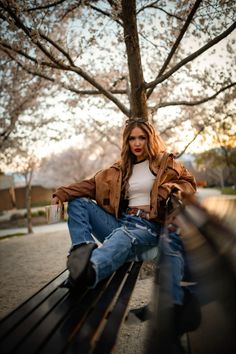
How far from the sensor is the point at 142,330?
2.73 m

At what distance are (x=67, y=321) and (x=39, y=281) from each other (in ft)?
13.2

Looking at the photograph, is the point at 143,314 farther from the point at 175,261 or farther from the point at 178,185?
the point at 178,185

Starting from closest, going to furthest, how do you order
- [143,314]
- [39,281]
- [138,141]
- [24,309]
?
1. [24,309]
2. [143,314]
3. [138,141]
4. [39,281]

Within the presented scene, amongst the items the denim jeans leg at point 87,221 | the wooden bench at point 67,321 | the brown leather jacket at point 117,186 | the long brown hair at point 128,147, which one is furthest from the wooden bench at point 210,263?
the long brown hair at point 128,147

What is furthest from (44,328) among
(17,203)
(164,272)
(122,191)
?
(17,203)

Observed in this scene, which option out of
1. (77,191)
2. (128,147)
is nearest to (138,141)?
(128,147)

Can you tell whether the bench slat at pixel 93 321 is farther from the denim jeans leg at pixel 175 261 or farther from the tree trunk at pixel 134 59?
the tree trunk at pixel 134 59

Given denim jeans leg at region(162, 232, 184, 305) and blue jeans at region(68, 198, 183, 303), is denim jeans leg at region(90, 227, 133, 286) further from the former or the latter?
denim jeans leg at region(162, 232, 184, 305)

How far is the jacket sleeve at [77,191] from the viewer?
2.74 metres

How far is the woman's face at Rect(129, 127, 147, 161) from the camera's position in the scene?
10.3 feet

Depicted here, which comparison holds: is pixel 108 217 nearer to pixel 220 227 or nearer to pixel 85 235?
pixel 85 235

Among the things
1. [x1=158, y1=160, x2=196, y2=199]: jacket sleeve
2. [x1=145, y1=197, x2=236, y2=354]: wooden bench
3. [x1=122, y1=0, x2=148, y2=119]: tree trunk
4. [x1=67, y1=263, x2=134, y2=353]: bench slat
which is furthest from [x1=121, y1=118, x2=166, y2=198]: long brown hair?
[x1=122, y1=0, x2=148, y2=119]: tree trunk

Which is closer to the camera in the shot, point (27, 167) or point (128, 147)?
point (128, 147)

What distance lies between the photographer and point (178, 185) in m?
2.69
